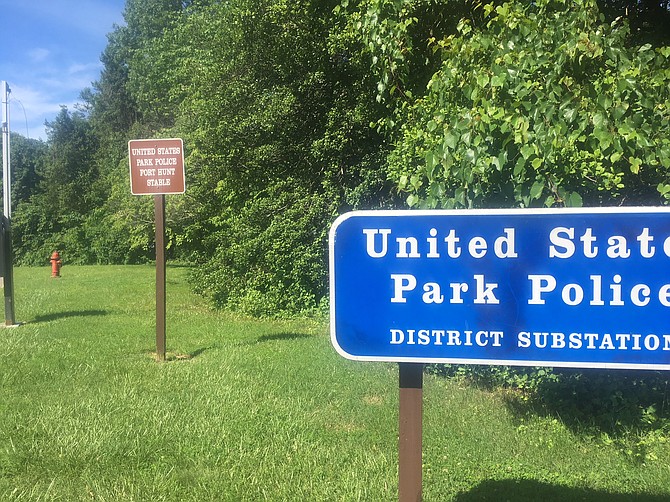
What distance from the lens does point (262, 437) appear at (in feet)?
14.1

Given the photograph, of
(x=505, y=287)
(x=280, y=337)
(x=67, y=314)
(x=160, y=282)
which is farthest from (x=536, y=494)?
(x=67, y=314)

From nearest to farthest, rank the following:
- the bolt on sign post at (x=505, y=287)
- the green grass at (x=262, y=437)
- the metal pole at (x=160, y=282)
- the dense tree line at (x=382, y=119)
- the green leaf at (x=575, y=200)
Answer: the bolt on sign post at (x=505, y=287), the green leaf at (x=575, y=200), the dense tree line at (x=382, y=119), the green grass at (x=262, y=437), the metal pole at (x=160, y=282)

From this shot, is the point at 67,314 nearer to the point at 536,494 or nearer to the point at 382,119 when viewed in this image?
the point at 382,119

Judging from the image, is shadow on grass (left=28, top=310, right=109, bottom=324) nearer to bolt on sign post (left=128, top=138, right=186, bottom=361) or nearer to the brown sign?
bolt on sign post (left=128, top=138, right=186, bottom=361)

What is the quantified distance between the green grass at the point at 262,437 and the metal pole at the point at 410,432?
123 centimetres

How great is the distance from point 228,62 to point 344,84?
2.29m

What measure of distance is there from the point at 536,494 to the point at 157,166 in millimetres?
5117

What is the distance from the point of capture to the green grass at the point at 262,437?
11.7 feet

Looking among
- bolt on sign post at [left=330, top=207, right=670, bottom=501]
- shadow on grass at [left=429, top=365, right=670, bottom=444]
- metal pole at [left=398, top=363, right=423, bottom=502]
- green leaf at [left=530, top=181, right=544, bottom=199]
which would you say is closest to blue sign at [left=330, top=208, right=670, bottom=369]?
bolt on sign post at [left=330, top=207, right=670, bottom=501]

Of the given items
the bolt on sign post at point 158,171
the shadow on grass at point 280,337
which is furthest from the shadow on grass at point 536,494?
the shadow on grass at point 280,337

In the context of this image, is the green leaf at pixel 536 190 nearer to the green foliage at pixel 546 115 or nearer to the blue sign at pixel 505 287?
the green foliage at pixel 546 115

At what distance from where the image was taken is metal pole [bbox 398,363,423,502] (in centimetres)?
224

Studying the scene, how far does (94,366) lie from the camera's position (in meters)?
6.24

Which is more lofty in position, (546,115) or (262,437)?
(546,115)
